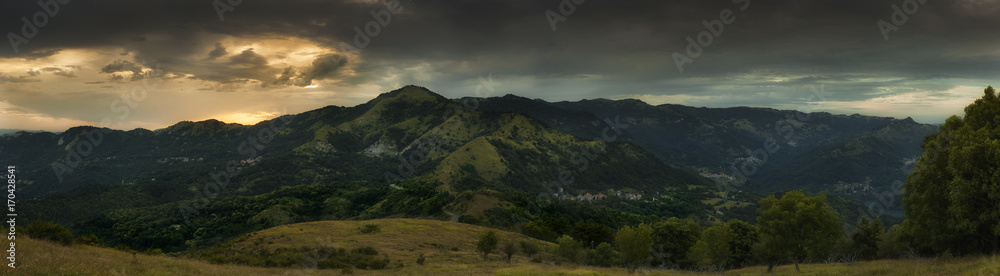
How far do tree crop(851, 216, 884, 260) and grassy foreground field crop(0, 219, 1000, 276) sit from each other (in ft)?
57.9

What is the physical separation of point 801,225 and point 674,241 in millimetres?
25353

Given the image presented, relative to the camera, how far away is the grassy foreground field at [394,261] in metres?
17.6

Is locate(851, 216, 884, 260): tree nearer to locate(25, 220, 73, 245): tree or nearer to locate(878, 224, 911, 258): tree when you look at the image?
locate(878, 224, 911, 258): tree

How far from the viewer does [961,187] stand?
79.4 ft

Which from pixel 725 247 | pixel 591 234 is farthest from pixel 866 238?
pixel 591 234

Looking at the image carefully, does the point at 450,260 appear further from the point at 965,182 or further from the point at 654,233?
the point at 965,182

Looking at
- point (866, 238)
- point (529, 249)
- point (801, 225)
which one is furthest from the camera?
point (529, 249)

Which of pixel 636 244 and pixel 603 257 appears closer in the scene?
pixel 636 244

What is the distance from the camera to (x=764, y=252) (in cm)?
3953

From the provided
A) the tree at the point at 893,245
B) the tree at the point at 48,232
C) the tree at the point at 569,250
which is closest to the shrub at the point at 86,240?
the tree at the point at 48,232

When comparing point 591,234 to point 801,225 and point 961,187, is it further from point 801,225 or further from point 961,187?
point 961,187

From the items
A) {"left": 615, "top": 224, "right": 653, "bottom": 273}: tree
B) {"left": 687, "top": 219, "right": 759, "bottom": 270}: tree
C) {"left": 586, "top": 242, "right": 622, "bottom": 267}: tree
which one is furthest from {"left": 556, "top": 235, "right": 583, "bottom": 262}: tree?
{"left": 687, "top": 219, "right": 759, "bottom": 270}: tree

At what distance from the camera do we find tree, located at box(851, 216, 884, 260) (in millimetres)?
45031

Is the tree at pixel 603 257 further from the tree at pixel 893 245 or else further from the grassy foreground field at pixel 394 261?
the tree at pixel 893 245
